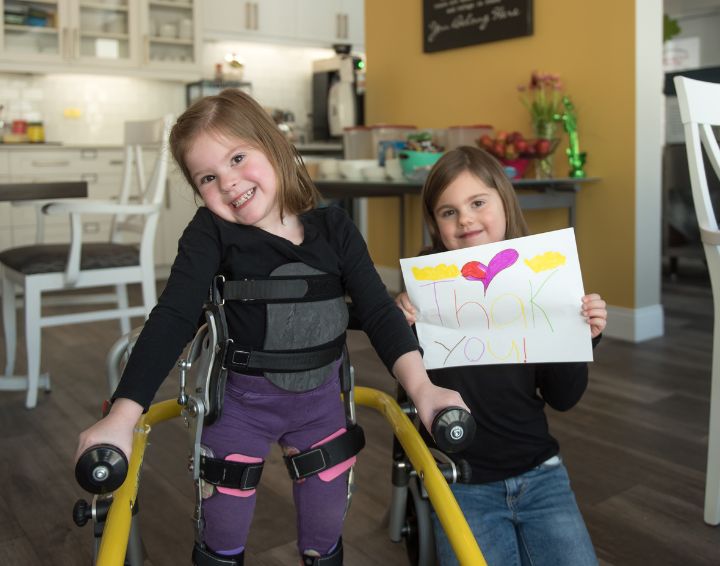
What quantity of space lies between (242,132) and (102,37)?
4.97 m

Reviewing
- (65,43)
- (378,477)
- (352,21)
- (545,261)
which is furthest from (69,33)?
(545,261)

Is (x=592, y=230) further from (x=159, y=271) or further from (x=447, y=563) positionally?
(x=159, y=271)

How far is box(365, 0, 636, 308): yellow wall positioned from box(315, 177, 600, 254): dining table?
0.08 metres

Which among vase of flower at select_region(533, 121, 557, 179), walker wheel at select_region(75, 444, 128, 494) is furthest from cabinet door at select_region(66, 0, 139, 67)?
walker wheel at select_region(75, 444, 128, 494)

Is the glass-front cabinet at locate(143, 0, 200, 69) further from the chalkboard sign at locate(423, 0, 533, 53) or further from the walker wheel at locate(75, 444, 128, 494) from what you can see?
the walker wheel at locate(75, 444, 128, 494)

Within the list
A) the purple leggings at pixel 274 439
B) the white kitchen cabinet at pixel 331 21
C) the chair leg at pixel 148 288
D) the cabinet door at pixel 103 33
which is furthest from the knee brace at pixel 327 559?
the white kitchen cabinet at pixel 331 21

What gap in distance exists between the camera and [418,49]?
14.7 feet

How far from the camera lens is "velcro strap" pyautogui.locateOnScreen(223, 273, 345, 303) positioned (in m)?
0.95

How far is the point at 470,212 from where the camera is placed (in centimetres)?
125

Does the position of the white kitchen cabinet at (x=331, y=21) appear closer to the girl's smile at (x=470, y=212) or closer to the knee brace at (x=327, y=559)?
the girl's smile at (x=470, y=212)

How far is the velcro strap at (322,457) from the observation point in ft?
3.29

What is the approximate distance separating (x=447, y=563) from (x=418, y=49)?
149 inches

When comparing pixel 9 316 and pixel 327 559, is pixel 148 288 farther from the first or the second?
pixel 327 559

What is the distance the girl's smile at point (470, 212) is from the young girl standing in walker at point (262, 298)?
0.89 feet
